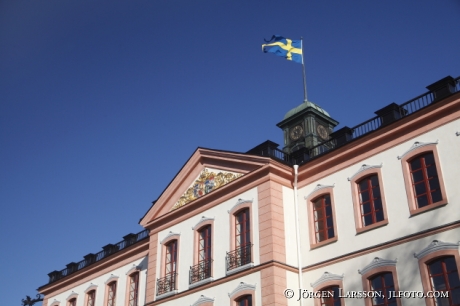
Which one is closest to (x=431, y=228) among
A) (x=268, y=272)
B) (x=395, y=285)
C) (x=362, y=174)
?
(x=395, y=285)

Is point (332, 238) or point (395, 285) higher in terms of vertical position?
point (332, 238)

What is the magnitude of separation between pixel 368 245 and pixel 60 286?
2281 cm

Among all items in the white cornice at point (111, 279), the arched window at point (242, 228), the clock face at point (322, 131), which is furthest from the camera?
the white cornice at point (111, 279)

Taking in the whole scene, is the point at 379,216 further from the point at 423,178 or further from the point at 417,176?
the point at 423,178

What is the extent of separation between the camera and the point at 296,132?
3192cm

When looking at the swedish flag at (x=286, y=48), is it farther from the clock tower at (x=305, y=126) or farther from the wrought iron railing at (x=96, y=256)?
the wrought iron railing at (x=96, y=256)

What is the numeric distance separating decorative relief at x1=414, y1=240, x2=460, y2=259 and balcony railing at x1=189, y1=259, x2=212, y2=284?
8.70 meters

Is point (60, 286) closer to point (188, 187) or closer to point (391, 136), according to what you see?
point (188, 187)

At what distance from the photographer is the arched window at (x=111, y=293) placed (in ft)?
104

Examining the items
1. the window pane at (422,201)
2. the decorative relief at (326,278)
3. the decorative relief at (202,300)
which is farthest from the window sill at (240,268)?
the window pane at (422,201)

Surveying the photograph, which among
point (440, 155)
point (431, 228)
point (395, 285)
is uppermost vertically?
point (440, 155)

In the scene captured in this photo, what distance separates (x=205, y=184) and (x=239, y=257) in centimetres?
444

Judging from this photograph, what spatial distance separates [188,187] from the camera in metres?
27.2

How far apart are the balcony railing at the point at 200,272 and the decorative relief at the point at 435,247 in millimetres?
8699
